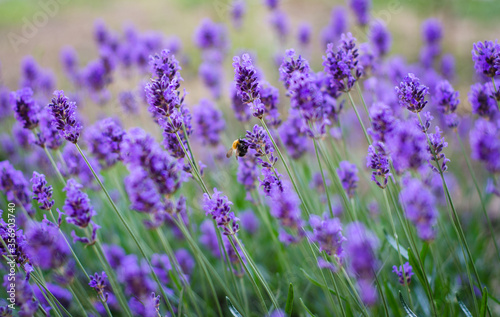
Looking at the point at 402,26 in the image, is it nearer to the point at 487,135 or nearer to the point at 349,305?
the point at 487,135

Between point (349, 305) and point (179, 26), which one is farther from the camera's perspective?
point (179, 26)

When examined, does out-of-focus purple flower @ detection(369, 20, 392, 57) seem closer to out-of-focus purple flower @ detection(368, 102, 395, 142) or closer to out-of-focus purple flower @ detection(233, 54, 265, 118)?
out-of-focus purple flower @ detection(368, 102, 395, 142)

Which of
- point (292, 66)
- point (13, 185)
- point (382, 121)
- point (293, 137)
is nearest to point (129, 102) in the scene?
point (13, 185)

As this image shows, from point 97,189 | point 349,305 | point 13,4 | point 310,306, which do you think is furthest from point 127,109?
point 13,4

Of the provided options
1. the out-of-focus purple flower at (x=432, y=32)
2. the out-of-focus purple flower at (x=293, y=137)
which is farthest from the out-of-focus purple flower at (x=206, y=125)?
the out-of-focus purple flower at (x=432, y=32)

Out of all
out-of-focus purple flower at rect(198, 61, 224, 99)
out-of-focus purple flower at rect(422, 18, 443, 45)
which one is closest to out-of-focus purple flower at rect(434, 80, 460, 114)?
out-of-focus purple flower at rect(198, 61, 224, 99)

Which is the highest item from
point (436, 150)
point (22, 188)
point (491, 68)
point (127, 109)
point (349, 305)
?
point (127, 109)

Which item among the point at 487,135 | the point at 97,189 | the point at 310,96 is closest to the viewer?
the point at 310,96
